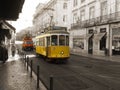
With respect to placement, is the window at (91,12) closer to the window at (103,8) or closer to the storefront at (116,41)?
the window at (103,8)

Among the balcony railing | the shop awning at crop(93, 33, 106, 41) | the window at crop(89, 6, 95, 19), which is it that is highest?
the window at crop(89, 6, 95, 19)

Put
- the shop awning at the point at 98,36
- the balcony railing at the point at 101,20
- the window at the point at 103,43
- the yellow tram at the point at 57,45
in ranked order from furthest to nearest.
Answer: the window at the point at 103,43 → the shop awning at the point at 98,36 → the balcony railing at the point at 101,20 → the yellow tram at the point at 57,45

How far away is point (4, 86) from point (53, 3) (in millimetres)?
63078

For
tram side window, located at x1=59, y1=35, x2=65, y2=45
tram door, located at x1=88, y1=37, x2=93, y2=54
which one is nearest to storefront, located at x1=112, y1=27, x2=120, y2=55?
tram door, located at x1=88, y1=37, x2=93, y2=54

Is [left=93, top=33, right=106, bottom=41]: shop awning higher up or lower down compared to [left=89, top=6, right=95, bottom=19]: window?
lower down

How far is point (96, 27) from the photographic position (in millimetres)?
38594

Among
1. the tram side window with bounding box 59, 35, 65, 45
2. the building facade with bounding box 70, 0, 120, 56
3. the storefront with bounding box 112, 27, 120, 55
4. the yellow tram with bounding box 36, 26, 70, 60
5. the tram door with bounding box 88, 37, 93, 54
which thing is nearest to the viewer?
the yellow tram with bounding box 36, 26, 70, 60

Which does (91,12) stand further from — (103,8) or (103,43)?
(103,43)

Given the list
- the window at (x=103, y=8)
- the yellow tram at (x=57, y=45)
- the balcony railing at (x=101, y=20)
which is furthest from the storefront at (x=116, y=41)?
the yellow tram at (x=57, y=45)

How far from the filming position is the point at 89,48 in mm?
42156

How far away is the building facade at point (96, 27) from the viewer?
3347cm

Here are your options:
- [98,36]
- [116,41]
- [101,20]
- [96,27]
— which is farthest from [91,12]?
[116,41]

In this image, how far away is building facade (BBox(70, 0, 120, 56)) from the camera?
3347 centimetres

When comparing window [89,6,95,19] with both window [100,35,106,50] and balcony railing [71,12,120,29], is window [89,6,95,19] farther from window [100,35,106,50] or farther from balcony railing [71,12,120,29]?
window [100,35,106,50]
